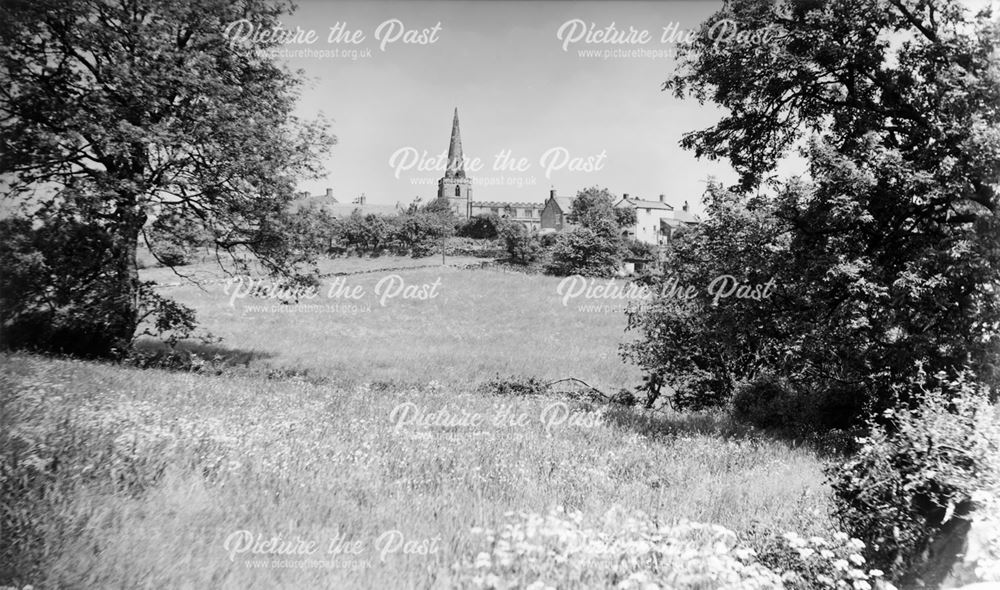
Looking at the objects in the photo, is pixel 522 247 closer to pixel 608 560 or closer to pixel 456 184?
pixel 608 560

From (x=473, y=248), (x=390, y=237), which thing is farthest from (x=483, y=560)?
(x=390, y=237)

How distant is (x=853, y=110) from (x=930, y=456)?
8232 mm

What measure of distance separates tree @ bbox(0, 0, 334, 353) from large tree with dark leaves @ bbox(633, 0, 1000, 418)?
13.2 meters

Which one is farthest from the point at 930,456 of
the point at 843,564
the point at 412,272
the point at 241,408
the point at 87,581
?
the point at 412,272

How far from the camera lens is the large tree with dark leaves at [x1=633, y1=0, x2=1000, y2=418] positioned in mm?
7930

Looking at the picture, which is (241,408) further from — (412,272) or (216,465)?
(412,272)

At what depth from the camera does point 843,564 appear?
13.5 ft

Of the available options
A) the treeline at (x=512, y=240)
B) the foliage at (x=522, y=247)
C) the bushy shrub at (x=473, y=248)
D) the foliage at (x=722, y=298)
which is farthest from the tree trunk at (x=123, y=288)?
the bushy shrub at (x=473, y=248)

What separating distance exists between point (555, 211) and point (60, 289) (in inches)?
4233

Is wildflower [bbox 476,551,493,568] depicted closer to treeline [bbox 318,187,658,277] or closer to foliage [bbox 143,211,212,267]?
foliage [bbox 143,211,212,267]

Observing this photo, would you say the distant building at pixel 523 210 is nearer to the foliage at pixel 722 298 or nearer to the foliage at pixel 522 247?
the foliage at pixel 522 247

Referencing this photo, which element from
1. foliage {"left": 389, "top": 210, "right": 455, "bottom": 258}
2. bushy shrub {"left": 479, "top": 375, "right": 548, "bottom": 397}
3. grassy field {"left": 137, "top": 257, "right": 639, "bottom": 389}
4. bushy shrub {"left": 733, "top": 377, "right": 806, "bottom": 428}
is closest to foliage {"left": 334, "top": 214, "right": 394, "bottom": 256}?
foliage {"left": 389, "top": 210, "right": 455, "bottom": 258}

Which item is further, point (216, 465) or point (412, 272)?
point (412, 272)

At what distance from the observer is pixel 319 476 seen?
586 cm
